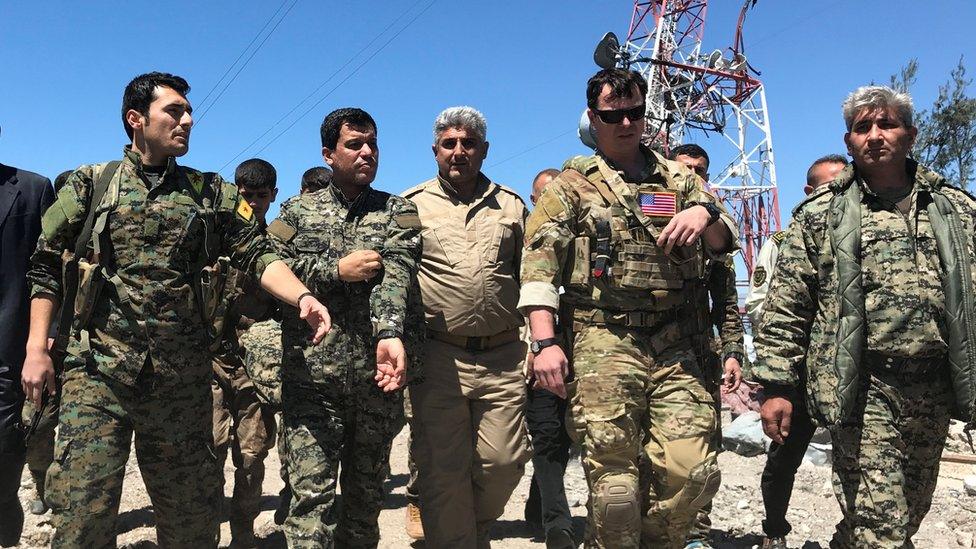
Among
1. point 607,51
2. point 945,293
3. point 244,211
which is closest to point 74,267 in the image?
point 244,211

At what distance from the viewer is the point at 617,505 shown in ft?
9.73

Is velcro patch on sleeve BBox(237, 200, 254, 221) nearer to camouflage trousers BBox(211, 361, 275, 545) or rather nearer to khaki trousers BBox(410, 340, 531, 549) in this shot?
khaki trousers BBox(410, 340, 531, 549)

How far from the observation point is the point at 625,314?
324cm

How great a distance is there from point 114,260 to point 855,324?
3253 millimetres

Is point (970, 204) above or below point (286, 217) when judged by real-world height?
below

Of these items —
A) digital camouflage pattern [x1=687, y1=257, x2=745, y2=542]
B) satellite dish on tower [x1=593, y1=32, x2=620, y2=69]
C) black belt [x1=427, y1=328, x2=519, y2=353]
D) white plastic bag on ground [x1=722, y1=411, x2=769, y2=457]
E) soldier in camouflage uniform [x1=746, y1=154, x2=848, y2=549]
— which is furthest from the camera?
satellite dish on tower [x1=593, y1=32, x2=620, y2=69]

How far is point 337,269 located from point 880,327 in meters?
2.45

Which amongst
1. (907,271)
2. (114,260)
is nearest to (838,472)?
(907,271)

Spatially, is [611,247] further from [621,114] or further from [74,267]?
[74,267]

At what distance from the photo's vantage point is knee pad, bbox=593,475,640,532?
9.74 ft

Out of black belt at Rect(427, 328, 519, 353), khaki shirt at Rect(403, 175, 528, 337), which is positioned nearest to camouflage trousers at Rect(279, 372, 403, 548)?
black belt at Rect(427, 328, 519, 353)

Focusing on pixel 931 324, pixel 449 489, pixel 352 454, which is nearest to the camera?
pixel 931 324

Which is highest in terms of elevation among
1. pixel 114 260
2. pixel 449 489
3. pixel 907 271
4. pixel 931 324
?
pixel 114 260

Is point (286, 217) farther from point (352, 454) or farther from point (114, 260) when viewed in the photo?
point (352, 454)
